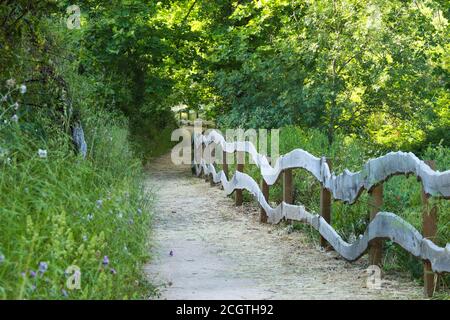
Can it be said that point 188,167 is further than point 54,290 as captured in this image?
Yes

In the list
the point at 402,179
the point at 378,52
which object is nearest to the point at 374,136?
the point at 378,52

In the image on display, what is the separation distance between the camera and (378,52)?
1432 cm

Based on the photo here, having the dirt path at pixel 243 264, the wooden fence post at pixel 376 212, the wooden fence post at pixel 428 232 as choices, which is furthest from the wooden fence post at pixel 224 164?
the wooden fence post at pixel 428 232

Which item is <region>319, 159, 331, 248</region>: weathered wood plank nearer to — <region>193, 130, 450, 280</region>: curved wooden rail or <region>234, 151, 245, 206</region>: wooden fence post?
<region>193, 130, 450, 280</region>: curved wooden rail

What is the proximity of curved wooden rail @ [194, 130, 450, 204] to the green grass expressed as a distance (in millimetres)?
2119

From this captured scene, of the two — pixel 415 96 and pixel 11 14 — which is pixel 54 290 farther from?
pixel 415 96

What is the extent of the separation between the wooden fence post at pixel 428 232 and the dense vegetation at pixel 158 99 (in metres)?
0.62

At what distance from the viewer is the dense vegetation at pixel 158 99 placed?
18.0 feet

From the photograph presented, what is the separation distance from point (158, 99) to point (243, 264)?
14150 millimetres

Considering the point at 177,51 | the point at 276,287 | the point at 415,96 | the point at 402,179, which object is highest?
the point at 177,51

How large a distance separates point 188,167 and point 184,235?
41.5 ft

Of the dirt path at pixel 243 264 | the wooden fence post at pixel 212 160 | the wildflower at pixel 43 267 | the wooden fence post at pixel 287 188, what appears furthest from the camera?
the wooden fence post at pixel 212 160

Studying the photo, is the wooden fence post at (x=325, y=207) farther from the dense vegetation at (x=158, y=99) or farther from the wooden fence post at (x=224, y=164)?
the wooden fence post at (x=224, y=164)

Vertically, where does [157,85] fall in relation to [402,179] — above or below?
above
